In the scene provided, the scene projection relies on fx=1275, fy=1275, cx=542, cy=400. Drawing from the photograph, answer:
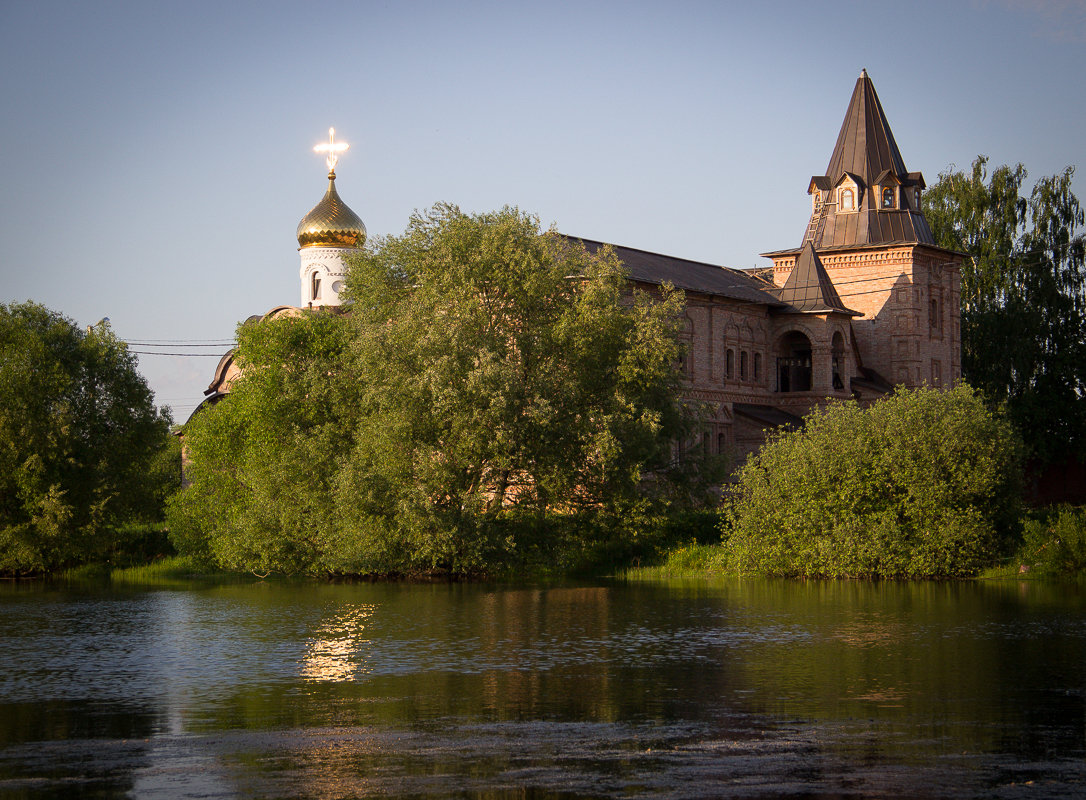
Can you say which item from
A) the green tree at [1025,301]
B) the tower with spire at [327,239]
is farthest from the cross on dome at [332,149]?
the green tree at [1025,301]

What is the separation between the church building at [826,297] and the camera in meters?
53.6

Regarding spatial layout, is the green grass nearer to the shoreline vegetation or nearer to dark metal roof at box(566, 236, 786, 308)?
the shoreline vegetation

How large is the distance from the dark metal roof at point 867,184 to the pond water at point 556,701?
3647cm

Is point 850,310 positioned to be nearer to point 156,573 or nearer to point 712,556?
point 712,556

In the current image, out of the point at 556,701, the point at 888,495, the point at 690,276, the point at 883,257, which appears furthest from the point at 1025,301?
the point at 556,701

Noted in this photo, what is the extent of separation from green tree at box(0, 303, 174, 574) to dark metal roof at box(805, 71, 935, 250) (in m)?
32.3

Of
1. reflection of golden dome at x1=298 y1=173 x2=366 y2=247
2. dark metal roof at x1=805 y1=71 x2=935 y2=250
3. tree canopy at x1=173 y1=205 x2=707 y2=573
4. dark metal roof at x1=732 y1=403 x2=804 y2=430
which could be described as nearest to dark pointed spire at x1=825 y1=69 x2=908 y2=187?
dark metal roof at x1=805 y1=71 x2=935 y2=250

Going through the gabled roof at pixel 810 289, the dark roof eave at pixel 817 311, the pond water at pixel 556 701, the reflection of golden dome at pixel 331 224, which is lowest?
the pond water at pixel 556 701

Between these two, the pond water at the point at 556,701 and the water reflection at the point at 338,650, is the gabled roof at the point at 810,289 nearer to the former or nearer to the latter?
the pond water at the point at 556,701

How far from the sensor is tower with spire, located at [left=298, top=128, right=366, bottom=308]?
6184cm

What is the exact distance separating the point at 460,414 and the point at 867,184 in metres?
33.1

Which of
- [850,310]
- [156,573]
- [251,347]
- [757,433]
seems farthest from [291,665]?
[850,310]

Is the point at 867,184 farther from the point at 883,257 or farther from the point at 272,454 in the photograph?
the point at 272,454

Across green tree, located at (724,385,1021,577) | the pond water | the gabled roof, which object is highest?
the gabled roof
